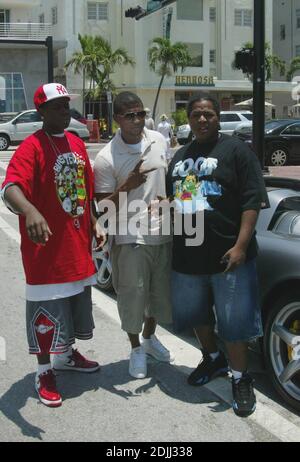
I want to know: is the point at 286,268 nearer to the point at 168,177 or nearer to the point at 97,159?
the point at 168,177

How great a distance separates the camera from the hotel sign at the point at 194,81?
4750 centimetres

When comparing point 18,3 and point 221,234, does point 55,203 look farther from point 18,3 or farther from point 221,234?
point 18,3

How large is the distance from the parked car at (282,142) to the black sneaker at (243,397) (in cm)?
1683

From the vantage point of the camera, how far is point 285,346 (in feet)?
11.5

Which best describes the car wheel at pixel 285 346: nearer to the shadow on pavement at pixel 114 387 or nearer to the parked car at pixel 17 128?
the shadow on pavement at pixel 114 387

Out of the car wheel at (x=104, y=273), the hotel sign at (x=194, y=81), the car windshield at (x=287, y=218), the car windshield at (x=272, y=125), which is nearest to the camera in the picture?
the car windshield at (x=287, y=218)

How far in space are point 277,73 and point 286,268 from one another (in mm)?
61096

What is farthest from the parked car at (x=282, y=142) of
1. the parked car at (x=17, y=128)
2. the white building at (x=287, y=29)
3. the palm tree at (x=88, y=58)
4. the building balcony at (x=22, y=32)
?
the white building at (x=287, y=29)

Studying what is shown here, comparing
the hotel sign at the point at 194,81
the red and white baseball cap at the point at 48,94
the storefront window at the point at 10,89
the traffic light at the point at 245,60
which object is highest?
the hotel sign at the point at 194,81

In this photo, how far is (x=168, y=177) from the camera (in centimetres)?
367

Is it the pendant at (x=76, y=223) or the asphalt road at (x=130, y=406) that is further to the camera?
the pendant at (x=76, y=223)

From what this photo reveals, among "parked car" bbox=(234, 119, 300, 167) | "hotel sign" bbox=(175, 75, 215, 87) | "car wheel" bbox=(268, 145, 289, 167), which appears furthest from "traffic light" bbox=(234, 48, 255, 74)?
"hotel sign" bbox=(175, 75, 215, 87)

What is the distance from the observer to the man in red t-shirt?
3.39 metres

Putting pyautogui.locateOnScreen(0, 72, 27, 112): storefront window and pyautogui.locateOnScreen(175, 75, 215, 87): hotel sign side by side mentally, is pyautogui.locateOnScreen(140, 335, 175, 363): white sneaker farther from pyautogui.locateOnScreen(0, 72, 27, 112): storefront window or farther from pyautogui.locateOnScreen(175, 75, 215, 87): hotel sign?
pyautogui.locateOnScreen(175, 75, 215, 87): hotel sign
